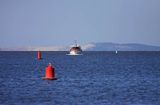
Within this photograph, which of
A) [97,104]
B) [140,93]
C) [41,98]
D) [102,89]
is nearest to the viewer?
[97,104]

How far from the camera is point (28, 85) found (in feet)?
211

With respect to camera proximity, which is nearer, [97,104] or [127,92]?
[97,104]

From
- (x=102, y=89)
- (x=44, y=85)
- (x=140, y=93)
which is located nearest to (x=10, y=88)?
(x=44, y=85)

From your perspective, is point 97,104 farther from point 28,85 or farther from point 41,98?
point 28,85

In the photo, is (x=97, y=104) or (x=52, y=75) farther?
(x=52, y=75)

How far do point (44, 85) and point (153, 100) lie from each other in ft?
52.3

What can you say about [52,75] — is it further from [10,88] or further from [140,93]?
[140,93]

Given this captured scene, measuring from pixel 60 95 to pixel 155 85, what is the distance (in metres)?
14.5

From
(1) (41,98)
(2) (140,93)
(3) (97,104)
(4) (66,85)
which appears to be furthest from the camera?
(4) (66,85)

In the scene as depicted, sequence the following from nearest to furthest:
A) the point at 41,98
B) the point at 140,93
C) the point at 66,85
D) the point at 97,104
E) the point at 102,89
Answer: the point at 97,104 < the point at 41,98 < the point at 140,93 < the point at 102,89 < the point at 66,85

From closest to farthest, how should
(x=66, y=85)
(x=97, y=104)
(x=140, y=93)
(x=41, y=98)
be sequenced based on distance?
(x=97, y=104) < (x=41, y=98) < (x=140, y=93) < (x=66, y=85)

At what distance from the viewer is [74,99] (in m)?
50.0

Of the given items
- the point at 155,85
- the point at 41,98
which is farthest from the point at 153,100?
the point at 155,85

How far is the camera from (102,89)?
59406 millimetres
